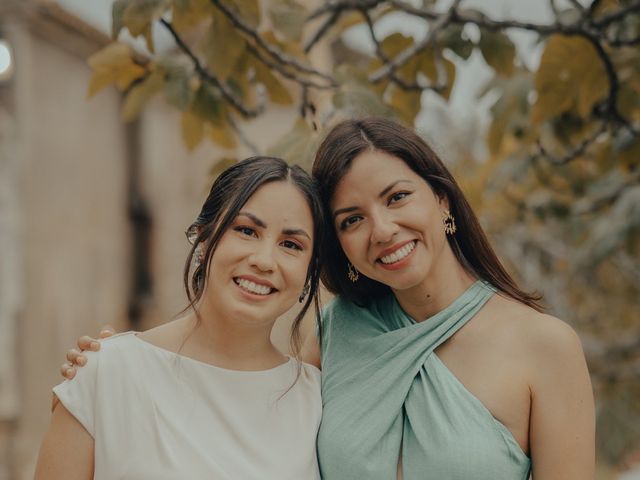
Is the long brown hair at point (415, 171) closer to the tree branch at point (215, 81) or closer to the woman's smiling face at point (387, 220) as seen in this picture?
the woman's smiling face at point (387, 220)

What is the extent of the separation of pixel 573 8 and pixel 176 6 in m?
1.45

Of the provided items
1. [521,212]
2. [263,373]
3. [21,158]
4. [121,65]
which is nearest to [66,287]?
[21,158]

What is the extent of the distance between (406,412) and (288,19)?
4.59 ft

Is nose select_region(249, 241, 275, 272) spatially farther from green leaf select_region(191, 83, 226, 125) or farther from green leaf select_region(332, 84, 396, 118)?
green leaf select_region(191, 83, 226, 125)

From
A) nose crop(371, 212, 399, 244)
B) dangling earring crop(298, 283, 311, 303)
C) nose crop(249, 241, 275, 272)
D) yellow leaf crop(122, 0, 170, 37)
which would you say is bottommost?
dangling earring crop(298, 283, 311, 303)

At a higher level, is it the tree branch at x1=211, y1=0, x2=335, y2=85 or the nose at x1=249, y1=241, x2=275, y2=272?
the tree branch at x1=211, y1=0, x2=335, y2=85

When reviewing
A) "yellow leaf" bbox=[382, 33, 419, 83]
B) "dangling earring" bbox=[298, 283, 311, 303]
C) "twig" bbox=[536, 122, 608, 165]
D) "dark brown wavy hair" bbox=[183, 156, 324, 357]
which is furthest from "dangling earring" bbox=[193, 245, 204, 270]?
"twig" bbox=[536, 122, 608, 165]

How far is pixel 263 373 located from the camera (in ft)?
8.37

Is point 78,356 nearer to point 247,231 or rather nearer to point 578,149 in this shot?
point 247,231

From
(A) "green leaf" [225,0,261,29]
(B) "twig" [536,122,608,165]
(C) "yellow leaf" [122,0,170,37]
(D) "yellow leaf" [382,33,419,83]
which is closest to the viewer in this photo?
(C) "yellow leaf" [122,0,170,37]

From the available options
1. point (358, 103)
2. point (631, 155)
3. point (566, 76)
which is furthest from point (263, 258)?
point (631, 155)

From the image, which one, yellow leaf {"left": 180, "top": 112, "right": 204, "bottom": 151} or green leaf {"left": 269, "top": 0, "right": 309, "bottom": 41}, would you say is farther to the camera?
yellow leaf {"left": 180, "top": 112, "right": 204, "bottom": 151}

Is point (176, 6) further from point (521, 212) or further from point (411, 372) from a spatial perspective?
point (521, 212)

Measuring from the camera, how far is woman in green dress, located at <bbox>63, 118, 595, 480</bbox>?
7.66 feet
